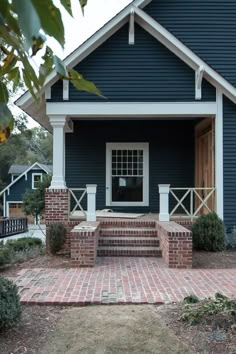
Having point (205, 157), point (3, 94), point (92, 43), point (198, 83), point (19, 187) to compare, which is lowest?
point (19, 187)

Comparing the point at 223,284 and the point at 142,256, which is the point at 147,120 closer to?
the point at 142,256

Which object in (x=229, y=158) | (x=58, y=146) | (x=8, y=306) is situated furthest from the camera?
(x=229, y=158)

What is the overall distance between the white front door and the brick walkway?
4085mm

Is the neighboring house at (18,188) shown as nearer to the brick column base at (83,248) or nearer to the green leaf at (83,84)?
the brick column base at (83,248)

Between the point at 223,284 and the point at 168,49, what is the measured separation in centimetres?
570

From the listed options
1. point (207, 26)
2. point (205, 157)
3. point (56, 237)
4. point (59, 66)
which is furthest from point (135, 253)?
point (59, 66)

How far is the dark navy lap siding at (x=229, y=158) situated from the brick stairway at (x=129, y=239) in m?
1.92

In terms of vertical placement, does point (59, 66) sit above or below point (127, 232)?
above

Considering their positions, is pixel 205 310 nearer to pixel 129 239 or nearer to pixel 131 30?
pixel 129 239

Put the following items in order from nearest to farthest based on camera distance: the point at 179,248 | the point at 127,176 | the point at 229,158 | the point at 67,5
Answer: the point at 67,5, the point at 179,248, the point at 229,158, the point at 127,176

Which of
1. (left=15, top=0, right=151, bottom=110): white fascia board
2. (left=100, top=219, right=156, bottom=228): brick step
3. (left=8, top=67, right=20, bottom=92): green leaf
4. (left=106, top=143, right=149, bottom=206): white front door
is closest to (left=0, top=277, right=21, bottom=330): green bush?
(left=8, top=67, right=20, bottom=92): green leaf

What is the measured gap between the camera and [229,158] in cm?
964

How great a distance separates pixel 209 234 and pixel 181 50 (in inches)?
164

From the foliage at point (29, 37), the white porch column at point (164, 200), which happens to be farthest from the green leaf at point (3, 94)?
the white porch column at point (164, 200)
